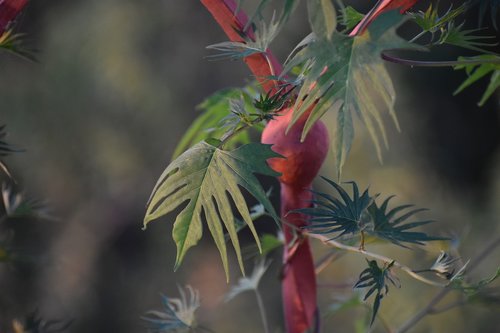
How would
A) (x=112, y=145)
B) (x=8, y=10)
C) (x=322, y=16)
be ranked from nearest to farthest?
(x=322, y=16) → (x=8, y=10) → (x=112, y=145)

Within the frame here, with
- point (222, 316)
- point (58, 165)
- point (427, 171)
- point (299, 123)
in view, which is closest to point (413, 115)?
point (427, 171)

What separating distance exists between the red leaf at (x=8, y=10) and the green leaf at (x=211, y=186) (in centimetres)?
13

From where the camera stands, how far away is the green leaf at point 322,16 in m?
0.28

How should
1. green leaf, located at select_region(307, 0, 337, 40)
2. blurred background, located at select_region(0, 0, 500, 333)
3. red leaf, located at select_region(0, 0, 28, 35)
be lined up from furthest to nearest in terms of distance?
blurred background, located at select_region(0, 0, 500, 333)
red leaf, located at select_region(0, 0, 28, 35)
green leaf, located at select_region(307, 0, 337, 40)

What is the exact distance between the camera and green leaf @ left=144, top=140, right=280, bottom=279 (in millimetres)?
333

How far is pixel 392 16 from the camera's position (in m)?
0.29

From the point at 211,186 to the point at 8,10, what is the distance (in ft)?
0.52

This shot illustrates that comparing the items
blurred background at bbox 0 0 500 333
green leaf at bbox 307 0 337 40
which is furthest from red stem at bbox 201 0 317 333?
blurred background at bbox 0 0 500 333

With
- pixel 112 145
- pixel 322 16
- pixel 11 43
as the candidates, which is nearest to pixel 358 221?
pixel 322 16

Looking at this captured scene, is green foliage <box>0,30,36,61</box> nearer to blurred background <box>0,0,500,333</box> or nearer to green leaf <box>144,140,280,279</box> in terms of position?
green leaf <box>144,140,280,279</box>

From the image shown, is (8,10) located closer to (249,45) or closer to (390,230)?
(249,45)

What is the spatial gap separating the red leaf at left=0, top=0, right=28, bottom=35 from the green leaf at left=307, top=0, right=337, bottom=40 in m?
0.18

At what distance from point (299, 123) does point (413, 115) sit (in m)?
1.50

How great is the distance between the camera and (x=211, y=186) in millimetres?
338
